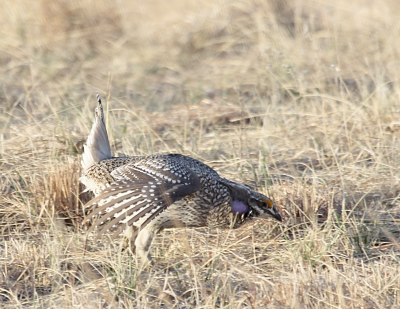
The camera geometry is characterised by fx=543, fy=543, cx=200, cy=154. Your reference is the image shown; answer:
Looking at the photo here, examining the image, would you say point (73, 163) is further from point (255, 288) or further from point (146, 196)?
point (255, 288)

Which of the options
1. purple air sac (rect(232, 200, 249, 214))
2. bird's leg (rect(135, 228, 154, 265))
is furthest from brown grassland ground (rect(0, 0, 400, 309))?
purple air sac (rect(232, 200, 249, 214))

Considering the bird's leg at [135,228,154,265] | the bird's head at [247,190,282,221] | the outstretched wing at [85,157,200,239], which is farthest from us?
the bird's head at [247,190,282,221]

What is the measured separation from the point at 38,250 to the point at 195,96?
12.3 ft

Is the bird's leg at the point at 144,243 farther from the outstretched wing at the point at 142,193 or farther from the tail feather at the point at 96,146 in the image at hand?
the tail feather at the point at 96,146

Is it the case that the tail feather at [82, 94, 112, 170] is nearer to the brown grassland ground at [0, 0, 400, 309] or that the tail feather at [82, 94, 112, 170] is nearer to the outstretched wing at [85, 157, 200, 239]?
the brown grassland ground at [0, 0, 400, 309]

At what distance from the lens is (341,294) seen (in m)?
2.69

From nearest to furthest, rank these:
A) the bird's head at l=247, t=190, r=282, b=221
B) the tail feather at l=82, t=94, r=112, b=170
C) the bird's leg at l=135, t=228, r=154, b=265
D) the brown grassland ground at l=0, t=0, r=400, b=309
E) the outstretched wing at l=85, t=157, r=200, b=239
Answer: the brown grassland ground at l=0, t=0, r=400, b=309
the outstretched wing at l=85, t=157, r=200, b=239
the bird's leg at l=135, t=228, r=154, b=265
the bird's head at l=247, t=190, r=282, b=221
the tail feather at l=82, t=94, r=112, b=170

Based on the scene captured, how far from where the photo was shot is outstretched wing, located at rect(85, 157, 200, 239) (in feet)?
10.6

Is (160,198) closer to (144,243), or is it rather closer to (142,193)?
(142,193)

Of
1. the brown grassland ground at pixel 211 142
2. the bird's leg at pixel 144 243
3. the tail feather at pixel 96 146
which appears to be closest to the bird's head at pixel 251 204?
the brown grassland ground at pixel 211 142

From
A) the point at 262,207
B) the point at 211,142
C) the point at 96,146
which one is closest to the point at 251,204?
the point at 262,207

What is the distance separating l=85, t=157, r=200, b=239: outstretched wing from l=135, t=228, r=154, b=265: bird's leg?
174 millimetres

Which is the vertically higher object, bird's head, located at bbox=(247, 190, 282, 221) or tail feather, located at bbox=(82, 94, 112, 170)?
tail feather, located at bbox=(82, 94, 112, 170)

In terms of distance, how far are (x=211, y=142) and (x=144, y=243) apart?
210cm
